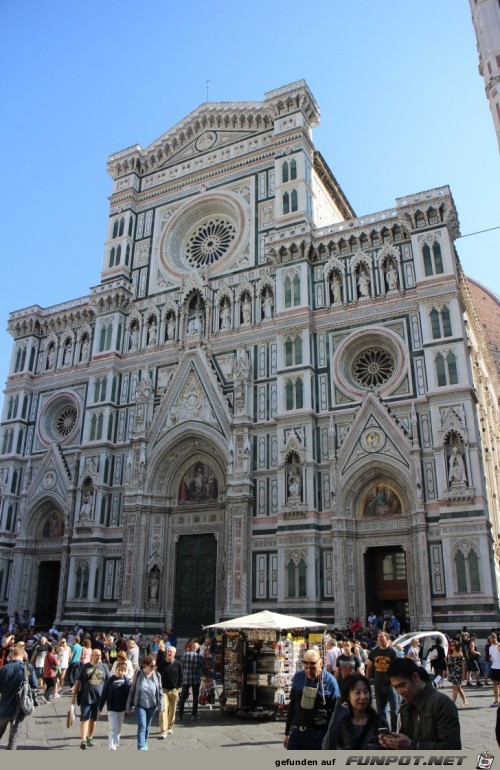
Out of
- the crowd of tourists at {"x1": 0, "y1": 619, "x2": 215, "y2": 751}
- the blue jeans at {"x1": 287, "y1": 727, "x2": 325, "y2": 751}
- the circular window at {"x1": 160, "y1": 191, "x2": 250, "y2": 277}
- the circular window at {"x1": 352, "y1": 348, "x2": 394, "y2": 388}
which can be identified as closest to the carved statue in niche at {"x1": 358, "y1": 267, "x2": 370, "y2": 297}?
the circular window at {"x1": 352, "y1": 348, "x2": 394, "y2": 388}

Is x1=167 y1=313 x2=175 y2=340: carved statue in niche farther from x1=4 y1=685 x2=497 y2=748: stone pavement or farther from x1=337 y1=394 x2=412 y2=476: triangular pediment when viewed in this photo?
x1=4 y1=685 x2=497 y2=748: stone pavement

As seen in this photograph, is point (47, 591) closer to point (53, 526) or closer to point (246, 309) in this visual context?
point (53, 526)

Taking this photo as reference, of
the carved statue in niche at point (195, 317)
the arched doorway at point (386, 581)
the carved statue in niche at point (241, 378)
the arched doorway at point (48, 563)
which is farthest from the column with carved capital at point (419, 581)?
the arched doorway at point (48, 563)

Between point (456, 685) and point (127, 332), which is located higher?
point (127, 332)

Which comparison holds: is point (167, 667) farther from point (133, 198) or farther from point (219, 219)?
point (133, 198)

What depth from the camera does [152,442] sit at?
97.8ft

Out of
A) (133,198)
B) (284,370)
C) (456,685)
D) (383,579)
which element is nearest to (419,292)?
(284,370)

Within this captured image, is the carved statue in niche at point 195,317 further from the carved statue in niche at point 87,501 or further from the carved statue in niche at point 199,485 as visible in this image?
the carved statue in niche at point 87,501

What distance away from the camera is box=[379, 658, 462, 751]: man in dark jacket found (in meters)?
4.03

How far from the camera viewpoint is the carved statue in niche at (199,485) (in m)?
28.7

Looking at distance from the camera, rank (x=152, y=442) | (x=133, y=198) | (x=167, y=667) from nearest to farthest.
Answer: (x=167, y=667) → (x=152, y=442) → (x=133, y=198)

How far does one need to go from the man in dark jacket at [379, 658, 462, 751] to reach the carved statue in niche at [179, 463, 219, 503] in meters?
24.2

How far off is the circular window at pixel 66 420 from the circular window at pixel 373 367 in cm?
1578

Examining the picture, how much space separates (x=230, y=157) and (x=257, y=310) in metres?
9.99
